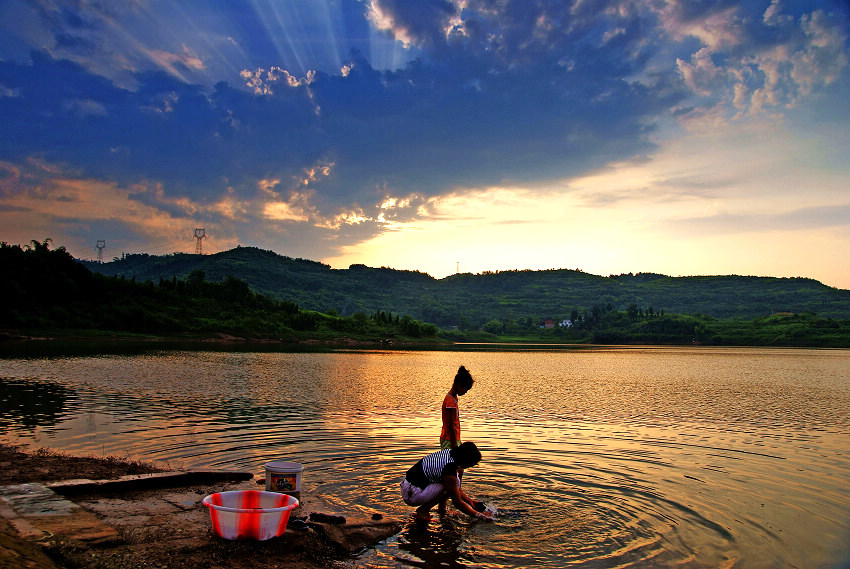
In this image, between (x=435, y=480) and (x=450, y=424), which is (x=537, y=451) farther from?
(x=435, y=480)

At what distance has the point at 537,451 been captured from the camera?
18.1 metres

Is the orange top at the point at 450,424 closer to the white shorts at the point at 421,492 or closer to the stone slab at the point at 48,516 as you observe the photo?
the white shorts at the point at 421,492

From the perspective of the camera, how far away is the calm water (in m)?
10.3

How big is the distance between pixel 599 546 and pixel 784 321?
224 metres

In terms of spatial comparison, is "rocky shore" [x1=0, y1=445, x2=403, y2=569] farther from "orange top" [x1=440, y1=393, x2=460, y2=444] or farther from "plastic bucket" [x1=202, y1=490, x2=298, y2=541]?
"orange top" [x1=440, y1=393, x2=460, y2=444]

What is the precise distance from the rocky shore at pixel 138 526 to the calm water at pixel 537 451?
0.77m

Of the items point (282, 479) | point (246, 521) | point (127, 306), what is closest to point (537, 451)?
point (282, 479)

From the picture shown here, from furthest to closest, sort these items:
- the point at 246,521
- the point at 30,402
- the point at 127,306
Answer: the point at 127,306, the point at 30,402, the point at 246,521

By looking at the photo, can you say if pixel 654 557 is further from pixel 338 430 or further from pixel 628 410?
pixel 628 410

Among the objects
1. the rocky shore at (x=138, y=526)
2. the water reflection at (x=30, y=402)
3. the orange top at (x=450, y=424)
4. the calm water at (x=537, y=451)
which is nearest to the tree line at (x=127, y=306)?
the calm water at (x=537, y=451)

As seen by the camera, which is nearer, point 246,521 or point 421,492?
point 246,521

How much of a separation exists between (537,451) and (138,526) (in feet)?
41.2

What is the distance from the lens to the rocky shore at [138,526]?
23.0 ft

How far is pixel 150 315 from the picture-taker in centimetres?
10625
